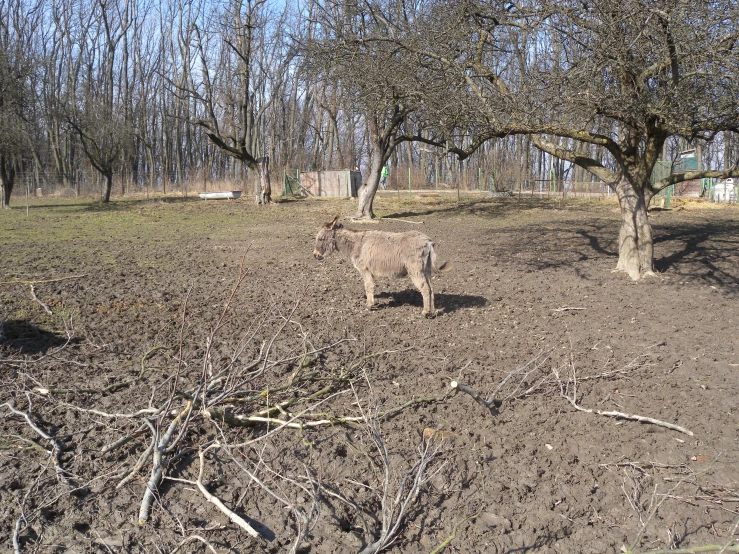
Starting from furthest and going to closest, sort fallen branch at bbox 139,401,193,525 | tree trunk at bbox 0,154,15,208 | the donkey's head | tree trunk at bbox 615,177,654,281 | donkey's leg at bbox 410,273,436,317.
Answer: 1. tree trunk at bbox 0,154,15,208
2. tree trunk at bbox 615,177,654,281
3. the donkey's head
4. donkey's leg at bbox 410,273,436,317
5. fallen branch at bbox 139,401,193,525

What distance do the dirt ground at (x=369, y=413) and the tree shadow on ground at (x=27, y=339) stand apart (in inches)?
1.5

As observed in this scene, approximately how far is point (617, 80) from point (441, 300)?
454cm

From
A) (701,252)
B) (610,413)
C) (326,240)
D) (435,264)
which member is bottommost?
(610,413)

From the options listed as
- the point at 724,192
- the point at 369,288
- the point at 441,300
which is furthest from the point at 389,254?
the point at 724,192

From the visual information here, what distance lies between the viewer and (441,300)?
931 centimetres

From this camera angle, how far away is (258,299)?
900 cm

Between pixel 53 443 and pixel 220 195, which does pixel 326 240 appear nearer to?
pixel 53 443

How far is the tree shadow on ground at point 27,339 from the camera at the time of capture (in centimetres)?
639

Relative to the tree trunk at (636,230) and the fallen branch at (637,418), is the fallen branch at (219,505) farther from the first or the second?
the tree trunk at (636,230)

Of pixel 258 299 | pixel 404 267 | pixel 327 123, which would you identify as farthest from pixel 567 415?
pixel 327 123

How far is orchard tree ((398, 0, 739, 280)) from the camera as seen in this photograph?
852cm

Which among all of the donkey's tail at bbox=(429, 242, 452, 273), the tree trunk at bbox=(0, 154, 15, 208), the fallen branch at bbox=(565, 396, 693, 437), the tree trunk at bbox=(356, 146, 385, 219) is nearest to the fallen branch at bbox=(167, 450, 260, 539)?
the fallen branch at bbox=(565, 396, 693, 437)

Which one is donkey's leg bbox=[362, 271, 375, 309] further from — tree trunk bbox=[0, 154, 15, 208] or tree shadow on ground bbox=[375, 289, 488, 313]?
tree trunk bbox=[0, 154, 15, 208]

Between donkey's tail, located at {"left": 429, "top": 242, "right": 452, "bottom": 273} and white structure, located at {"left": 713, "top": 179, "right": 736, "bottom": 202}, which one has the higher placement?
white structure, located at {"left": 713, "top": 179, "right": 736, "bottom": 202}
